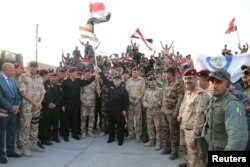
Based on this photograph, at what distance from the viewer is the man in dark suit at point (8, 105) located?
659cm

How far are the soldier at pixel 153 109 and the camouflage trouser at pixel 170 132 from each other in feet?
2.40

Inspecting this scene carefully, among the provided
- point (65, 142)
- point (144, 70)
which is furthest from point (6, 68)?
point (144, 70)

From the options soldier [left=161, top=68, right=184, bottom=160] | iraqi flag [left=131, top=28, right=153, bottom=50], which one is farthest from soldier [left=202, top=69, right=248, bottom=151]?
iraqi flag [left=131, top=28, right=153, bottom=50]

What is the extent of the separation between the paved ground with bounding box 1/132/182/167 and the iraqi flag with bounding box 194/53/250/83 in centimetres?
289

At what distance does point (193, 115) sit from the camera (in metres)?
5.49

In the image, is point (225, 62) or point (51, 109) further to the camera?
point (225, 62)

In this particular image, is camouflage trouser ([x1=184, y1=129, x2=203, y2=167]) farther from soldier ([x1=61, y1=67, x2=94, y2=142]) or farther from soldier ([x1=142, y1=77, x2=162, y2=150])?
soldier ([x1=61, y1=67, x2=94, y2=142])

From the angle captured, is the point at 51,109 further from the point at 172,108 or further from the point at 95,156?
the point at 172,108

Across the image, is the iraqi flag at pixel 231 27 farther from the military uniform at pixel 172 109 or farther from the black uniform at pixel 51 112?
the black uniform at pixel 51 112

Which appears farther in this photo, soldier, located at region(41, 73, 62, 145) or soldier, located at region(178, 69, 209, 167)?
soldier, located at region(41, 73, 62, 145)

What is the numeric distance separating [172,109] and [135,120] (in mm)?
2247

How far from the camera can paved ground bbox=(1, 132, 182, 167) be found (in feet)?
22.1

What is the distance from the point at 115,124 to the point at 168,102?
90.6 inches

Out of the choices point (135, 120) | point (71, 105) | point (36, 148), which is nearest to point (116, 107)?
point (135, 120)
